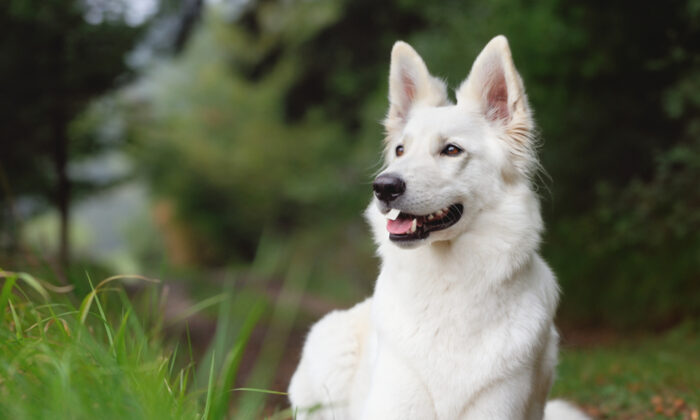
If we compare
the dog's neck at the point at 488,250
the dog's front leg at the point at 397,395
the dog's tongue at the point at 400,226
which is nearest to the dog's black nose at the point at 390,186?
the dog's tongue at the point at 400,226

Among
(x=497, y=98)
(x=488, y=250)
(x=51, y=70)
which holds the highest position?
(x=497, y=98)

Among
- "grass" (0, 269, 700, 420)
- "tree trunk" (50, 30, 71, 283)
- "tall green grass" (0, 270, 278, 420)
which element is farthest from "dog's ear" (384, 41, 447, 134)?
"tree trunk" (50, 30, 71, 283)

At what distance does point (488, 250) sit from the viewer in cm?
304

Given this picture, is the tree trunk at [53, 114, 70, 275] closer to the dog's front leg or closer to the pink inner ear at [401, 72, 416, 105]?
the pink inner ear at [401, 72, 416, 105]

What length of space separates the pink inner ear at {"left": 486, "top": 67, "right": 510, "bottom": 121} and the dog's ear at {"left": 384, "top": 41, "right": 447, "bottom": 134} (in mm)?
326

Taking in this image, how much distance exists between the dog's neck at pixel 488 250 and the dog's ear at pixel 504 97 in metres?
0.20

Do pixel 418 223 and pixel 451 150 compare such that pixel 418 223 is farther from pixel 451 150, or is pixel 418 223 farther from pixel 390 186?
pixel 451 150

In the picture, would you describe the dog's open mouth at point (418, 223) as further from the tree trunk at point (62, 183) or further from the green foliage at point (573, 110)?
the tree trunk at point (62, 183)

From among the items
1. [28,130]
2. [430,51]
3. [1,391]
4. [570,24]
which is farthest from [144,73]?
[1,391]

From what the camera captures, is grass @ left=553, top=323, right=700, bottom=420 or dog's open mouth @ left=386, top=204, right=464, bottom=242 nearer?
dog's open mouth @ left=386, top=204, right=464, bottom=242

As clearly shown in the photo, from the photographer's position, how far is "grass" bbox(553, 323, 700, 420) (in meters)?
4.87

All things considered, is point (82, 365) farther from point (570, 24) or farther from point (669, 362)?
point (570, 24)

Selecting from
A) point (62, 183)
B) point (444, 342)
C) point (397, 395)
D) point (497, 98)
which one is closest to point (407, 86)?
point (497, 98)

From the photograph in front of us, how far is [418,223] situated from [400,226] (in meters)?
0.09
